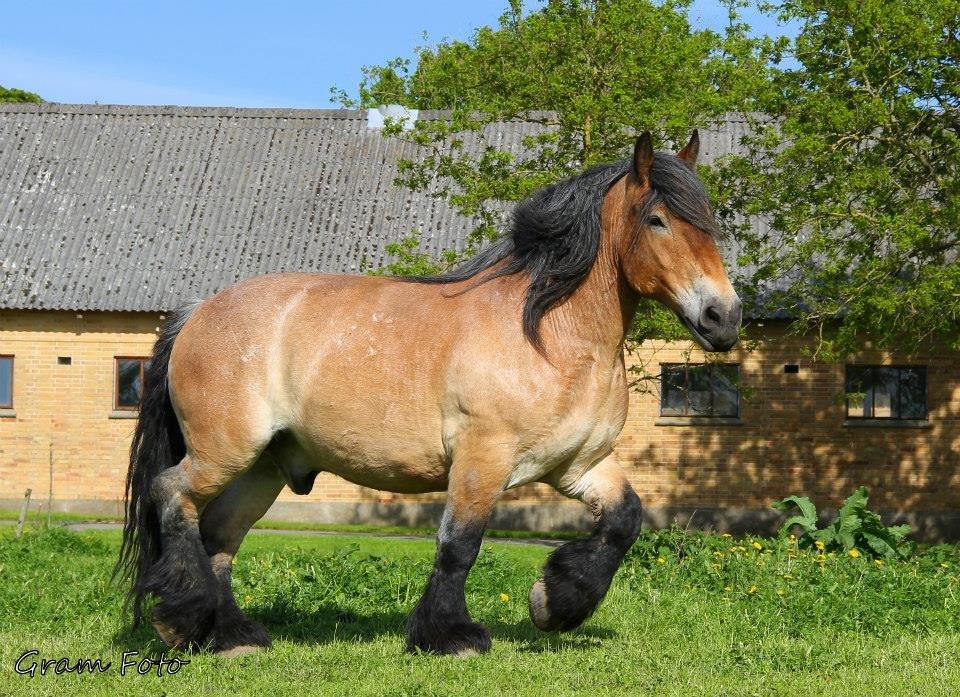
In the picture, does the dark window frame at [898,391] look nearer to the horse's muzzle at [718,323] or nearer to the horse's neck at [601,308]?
the horse's neck at [601,308]

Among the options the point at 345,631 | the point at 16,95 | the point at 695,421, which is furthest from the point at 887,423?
the point at 16,95

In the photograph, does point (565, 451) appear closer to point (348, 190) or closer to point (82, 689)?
point (82, 689)

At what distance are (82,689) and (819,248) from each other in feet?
35.1

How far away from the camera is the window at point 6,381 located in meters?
23.0

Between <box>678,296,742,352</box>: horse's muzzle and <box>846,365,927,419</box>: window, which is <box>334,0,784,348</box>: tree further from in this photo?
<box>678,296,742,352</box>: horse's muzzle

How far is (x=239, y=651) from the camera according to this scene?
6.65 meters

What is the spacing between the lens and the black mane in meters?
6.06

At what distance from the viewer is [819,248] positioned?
14594 mm

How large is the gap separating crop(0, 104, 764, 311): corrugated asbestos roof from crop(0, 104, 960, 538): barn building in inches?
1.5

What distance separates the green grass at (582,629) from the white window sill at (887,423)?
437 inches

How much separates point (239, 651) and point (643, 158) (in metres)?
3.23

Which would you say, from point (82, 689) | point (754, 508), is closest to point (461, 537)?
point (82, 689)

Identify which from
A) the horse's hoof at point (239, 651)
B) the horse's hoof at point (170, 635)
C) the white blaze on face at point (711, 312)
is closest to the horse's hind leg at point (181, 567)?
the horse's hoof at point (170, 635)

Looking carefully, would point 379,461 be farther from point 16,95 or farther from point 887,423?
point 16,95
